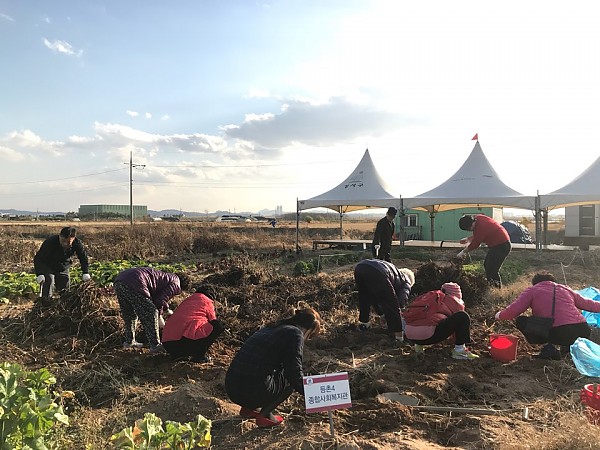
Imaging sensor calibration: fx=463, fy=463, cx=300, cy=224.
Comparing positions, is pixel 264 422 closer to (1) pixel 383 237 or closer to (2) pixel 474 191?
(1) pixel 383 237

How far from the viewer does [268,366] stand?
324 cm

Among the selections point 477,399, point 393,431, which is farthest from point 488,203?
point 393,431

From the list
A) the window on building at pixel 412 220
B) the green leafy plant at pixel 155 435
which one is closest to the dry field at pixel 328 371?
the green leafy plant at pixel 155 435

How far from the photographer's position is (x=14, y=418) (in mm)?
2246

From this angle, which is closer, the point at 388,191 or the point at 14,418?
the point at 14,418

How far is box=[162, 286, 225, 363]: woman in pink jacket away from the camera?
447 centimetres

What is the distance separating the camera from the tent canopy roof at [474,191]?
48.5 feet

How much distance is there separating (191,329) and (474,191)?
13.5m

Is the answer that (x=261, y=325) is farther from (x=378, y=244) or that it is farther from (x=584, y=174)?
(x=584, y=174)

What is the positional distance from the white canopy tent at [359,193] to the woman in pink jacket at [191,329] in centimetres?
1292

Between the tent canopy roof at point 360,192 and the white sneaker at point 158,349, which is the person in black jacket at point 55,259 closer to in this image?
the white sneaker at point 158,349

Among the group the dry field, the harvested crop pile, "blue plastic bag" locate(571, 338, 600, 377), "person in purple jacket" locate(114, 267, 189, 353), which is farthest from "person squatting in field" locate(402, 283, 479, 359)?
the harvested crop pile

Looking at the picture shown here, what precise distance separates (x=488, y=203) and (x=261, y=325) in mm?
11343

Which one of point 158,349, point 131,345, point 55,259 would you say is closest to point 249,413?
point 158,349
